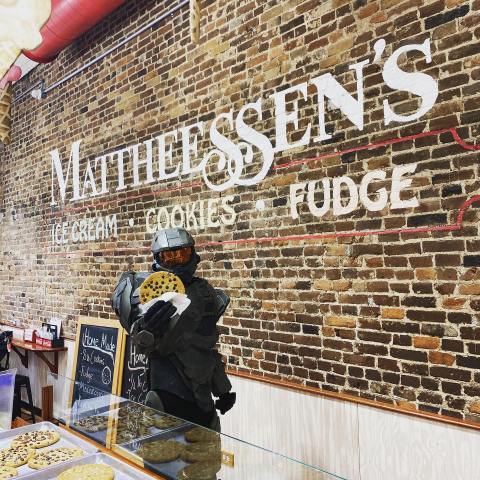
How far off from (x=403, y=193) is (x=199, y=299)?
126 cm

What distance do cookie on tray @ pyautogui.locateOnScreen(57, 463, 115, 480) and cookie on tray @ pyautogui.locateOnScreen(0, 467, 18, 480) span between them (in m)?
0.17

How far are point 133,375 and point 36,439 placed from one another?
2178mm

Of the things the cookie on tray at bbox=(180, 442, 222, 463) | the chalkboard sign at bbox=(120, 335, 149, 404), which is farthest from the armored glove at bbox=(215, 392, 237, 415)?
the chalkboard sign at bbox=(120, 335, 149, 404)

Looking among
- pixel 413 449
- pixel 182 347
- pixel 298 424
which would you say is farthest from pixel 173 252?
pixel 413 449

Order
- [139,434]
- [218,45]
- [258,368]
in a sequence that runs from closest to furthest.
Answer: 1. [139,434]
2. [258,368]
3. [218,45]

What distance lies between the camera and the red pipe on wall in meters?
4.07

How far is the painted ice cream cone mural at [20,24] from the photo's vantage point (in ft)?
6.87

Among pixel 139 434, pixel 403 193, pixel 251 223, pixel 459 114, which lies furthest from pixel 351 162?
pixel 139 434

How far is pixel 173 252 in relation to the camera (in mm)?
2332

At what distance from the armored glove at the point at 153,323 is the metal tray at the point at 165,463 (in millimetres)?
482

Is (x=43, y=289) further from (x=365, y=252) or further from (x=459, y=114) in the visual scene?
(x=459, y=114)

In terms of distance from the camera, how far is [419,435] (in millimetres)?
2420

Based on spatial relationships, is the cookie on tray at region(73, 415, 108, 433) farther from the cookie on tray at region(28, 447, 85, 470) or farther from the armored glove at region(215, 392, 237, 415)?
the armored glove at region(215, 392, 237, 415)

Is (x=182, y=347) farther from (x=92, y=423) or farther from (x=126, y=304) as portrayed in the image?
(x=92, y=423)
